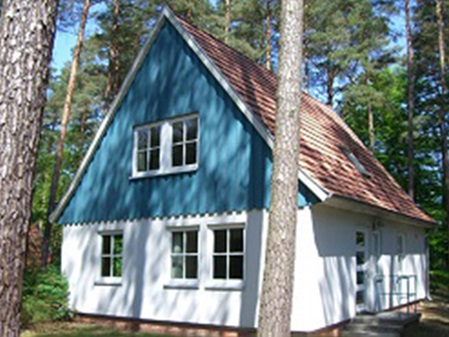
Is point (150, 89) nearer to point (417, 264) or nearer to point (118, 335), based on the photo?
point (118, 335)

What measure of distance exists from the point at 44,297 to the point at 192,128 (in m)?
6.31

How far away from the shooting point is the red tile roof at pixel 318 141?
12.0 meters

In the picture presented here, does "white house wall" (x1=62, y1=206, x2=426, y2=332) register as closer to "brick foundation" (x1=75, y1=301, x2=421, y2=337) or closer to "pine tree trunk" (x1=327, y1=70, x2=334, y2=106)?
"brick foundation" (x1=75, y1=301, x2=421, y2=337)

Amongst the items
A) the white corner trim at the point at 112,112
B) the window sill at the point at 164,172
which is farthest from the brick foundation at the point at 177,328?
the window sill at the point at 164,172

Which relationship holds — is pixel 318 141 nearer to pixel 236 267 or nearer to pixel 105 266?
pixel 236 267

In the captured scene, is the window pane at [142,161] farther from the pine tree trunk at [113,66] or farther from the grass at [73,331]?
the pine tree trunk at [113,66]

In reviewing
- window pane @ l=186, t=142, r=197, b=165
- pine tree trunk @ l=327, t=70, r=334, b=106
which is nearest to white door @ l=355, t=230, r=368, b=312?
window pane @ l=186, t=142, r=197, b=165

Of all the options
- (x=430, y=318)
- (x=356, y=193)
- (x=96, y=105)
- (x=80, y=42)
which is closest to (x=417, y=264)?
(x=430, y=318)

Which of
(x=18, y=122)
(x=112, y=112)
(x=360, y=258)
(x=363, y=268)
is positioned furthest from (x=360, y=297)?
(x=18, y=122)

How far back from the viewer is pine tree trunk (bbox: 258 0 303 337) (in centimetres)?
732

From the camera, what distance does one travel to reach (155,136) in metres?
14.5

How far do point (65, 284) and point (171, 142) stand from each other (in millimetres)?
5459

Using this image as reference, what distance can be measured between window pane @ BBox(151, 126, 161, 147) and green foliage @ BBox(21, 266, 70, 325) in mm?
4982

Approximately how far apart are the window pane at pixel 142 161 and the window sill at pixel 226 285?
3837 millimetres
